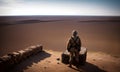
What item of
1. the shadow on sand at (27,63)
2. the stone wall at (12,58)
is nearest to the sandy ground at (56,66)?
the shadow on sand at (27,63)

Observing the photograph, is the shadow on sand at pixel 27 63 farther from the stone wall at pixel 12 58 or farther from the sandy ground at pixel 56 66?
the stone wall at pixel 12 58

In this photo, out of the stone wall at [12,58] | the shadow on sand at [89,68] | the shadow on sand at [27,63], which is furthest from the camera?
the shadow on sand at [89,68]

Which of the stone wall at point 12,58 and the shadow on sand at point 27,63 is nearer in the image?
the stone wall at point 12,58

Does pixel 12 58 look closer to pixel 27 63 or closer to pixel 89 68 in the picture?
pixel 27 63

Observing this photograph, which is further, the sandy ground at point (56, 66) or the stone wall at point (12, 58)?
the sandy ground at point (56, 66)

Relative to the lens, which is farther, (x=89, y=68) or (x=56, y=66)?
(x=56, y=66)

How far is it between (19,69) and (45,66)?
1626mm

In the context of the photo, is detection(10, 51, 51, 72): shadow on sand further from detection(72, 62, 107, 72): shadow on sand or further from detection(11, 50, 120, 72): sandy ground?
detection(72, 62, 107, 72): shadow on sand

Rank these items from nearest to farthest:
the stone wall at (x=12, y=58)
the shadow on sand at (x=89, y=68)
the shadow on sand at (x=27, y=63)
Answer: the stone wall at (x=12, y=58), the shadow on sand at (x=27, y=63), the shadow on sand at (x=89, y=68)

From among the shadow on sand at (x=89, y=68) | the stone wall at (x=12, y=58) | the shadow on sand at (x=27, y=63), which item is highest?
the stone wall at (x=12, y=58)

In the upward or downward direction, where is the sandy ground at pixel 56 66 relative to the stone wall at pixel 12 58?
downward

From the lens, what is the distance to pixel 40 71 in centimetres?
941

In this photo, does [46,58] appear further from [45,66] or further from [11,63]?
[11,63]

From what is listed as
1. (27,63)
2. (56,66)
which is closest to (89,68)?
(56,66)
